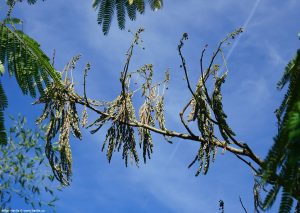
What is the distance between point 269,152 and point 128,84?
397cm

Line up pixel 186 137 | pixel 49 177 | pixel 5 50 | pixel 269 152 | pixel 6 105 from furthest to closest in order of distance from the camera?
pixel 49 177
pixel 5 50
pixel 186 137
pixel 6 105
pixel 269 152

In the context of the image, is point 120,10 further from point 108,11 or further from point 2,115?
point 2,115

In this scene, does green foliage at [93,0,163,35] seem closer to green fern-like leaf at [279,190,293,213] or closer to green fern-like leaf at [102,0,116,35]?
green fern-like leaf at [102,0,116,35]

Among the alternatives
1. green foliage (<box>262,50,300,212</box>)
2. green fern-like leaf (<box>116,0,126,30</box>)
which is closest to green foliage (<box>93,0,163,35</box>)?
green fern-like leaf (<box>116,0,126,30</box>)

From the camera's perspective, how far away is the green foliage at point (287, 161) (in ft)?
7.60

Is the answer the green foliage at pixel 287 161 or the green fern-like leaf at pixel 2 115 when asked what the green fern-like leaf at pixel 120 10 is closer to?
the green fern-like leaf at pixel 2 115

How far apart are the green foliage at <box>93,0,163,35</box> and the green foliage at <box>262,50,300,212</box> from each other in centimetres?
333

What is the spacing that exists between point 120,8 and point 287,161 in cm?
417

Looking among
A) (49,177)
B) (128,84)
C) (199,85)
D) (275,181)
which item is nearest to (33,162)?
(49,177)

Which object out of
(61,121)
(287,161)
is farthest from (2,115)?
(287,161)

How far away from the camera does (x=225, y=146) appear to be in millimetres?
5555

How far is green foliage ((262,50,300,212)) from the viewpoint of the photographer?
2.32 meters

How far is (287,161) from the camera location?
8.43ft

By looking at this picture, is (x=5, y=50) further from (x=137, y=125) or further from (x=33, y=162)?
(x=33, y=162)
